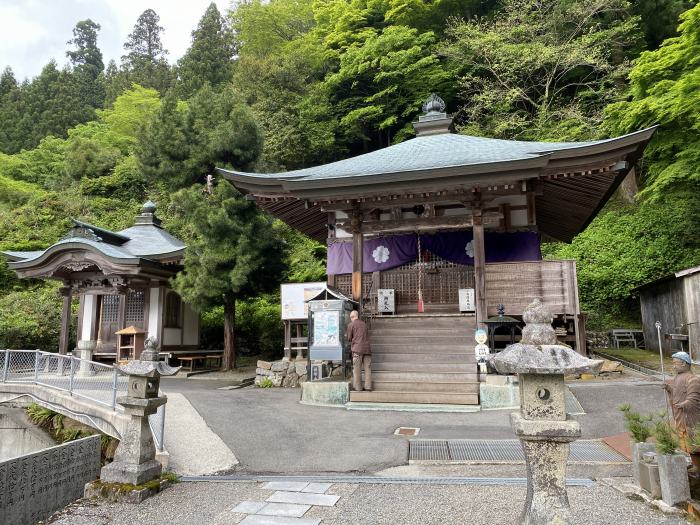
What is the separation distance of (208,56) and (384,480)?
125 ft

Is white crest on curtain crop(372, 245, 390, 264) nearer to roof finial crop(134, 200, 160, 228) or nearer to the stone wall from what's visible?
the stone wall

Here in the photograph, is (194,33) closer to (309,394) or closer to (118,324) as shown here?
(118,324)

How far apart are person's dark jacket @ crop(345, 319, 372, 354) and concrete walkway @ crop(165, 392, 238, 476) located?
326 cm

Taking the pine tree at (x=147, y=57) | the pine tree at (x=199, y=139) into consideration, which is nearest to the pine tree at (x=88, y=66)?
the pine tree at (x=147, y=57)

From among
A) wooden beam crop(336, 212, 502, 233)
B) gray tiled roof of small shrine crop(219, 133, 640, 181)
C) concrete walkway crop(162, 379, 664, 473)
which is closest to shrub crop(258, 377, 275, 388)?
concrete walkway crop(162, 379, 664, 473)

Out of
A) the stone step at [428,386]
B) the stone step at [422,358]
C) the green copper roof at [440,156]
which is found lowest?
the stone step at [428,386]

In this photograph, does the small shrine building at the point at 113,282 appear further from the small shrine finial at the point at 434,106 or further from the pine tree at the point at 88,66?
the pine tree at the point at 88,66

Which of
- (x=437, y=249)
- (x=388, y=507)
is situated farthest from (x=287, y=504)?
(x=437, y=249)

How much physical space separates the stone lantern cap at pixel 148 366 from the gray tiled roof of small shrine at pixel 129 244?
405 inches

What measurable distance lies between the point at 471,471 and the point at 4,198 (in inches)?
1298

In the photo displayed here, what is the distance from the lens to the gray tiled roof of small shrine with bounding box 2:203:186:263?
15.1 meters

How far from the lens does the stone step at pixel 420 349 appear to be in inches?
403

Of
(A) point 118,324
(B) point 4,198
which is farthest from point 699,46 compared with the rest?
(B) point 4,198

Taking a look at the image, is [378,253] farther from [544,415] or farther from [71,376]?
[544,415]
